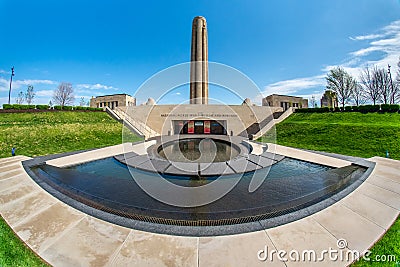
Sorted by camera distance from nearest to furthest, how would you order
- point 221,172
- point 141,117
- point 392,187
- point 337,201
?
point 337,201, point 392,187, point 221,172, point 141,117

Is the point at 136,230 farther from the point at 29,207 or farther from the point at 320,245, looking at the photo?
the point at 320,245

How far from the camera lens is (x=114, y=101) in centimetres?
4000

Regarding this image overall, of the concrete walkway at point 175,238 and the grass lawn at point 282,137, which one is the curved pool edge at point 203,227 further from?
the grass lawn at point 282,137

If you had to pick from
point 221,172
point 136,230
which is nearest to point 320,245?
point 136,230

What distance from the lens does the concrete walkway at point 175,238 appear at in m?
2.83

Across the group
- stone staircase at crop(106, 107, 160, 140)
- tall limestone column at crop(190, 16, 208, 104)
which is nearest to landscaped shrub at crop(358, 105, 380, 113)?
tall limestone column at crop(190, 16, 208, 104)

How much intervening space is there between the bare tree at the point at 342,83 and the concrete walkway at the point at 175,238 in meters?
43.2

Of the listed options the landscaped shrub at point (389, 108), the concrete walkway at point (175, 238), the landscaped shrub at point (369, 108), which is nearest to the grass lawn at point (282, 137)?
the concrete walkway at point (175, 238)

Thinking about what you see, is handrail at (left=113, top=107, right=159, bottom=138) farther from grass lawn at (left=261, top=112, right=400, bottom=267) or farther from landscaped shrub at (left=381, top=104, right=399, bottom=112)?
landscaped shrub at (left=381, top=104, right=399, bottom=112)

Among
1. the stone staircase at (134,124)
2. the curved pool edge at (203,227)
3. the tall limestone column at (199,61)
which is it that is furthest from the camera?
the tall limestone column at (199,61)

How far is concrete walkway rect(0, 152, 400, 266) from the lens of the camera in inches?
111

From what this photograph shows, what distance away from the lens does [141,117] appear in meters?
30.2

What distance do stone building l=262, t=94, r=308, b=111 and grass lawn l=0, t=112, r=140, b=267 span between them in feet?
104

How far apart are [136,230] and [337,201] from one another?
500cm
